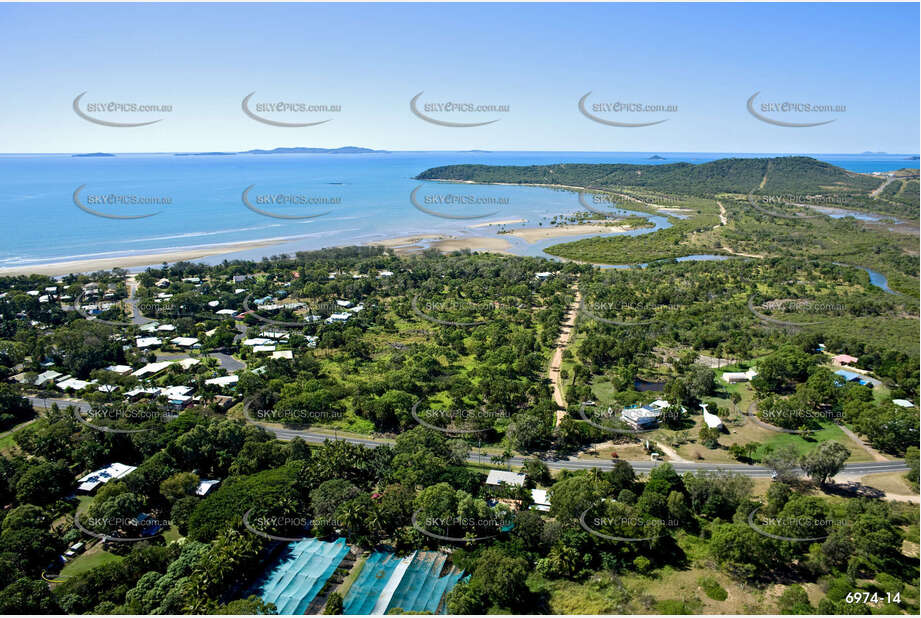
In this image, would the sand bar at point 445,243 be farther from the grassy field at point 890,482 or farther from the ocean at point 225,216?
the grassy field at point 890,482

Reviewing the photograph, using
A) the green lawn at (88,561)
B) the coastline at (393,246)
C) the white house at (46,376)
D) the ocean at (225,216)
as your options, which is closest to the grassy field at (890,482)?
the green lawn at (88,561)

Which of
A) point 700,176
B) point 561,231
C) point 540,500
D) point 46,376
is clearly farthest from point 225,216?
point 700,176

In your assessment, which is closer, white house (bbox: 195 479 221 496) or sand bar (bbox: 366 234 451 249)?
white house (bbox: 195 479 221 496)

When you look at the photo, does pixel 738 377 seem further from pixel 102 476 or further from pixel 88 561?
pixel 102 476

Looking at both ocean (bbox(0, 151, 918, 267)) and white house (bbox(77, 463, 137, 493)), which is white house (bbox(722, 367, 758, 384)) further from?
ocean (bbox(0, 151, 918, 267))

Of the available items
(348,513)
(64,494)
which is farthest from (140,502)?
(348,513)

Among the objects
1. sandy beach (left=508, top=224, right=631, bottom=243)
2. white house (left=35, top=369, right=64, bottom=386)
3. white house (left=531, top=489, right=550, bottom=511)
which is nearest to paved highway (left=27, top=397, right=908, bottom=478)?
white house (left=531, top=489, right=550, bottom=511)
